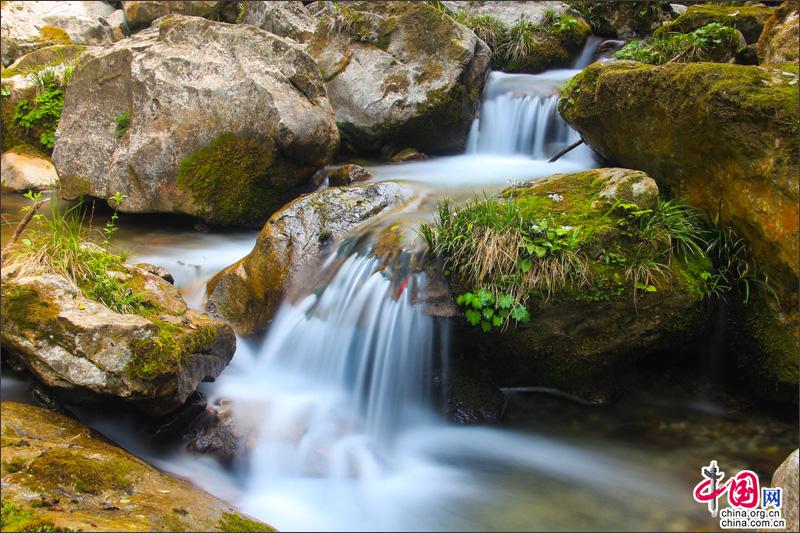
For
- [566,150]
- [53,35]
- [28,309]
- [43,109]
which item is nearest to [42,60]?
[43,109]

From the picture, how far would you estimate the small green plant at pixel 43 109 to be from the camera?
30.0 feet

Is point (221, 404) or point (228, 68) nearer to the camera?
point (221, 404)

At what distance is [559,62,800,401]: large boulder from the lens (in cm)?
416

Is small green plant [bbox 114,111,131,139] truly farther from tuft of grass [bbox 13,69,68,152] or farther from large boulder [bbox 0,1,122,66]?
large boulder [bbox 0,1,122,66]

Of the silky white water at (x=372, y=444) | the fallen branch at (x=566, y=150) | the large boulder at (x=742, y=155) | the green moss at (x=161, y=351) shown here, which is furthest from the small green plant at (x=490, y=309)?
the fallen branch at (x=566, y=150)

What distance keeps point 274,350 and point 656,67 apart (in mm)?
4114

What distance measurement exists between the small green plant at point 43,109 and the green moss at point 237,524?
26.5 ft

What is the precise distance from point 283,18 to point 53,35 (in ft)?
18.4

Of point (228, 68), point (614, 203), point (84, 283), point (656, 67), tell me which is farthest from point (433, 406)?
point (228, 68)

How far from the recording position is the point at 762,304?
4645mm

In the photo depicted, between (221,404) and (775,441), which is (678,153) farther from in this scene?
(221,404)

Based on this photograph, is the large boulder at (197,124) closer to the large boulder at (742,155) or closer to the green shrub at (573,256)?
the green shrub at (573,256)

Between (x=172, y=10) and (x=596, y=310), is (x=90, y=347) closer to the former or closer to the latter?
(x=596, y=310)

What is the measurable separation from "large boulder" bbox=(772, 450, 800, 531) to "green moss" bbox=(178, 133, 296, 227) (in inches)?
220
